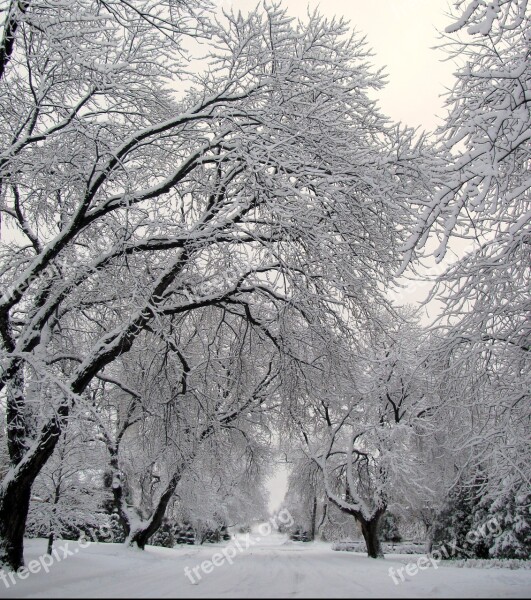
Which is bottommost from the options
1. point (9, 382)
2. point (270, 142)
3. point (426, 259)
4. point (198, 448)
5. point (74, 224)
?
point (198, 448)

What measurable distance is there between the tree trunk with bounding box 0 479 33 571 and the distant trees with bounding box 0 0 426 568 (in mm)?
19

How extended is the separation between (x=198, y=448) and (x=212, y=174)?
23.5 ft

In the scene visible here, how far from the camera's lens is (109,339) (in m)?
7.47

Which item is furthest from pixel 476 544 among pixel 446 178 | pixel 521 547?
pixel 446 178

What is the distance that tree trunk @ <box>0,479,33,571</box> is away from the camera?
253 inches

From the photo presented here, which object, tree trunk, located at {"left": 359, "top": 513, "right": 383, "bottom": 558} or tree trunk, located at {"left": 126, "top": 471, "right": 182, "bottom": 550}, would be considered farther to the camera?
tree trunk, located at {"left": 359, "top": 513, "right": 383, "bottom": 558}

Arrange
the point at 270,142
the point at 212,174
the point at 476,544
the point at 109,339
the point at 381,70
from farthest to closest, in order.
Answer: the point at 476,544 → the point at 212,174 → the point at 109,339 → the point at 381,70 → the point at 270,142

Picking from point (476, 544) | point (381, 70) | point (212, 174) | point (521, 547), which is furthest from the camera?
point (476, 544)

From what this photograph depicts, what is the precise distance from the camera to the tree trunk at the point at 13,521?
21.0 ft

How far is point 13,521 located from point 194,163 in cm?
567

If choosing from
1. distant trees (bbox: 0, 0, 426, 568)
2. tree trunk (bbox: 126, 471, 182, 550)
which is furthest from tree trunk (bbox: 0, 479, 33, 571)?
tree trunk (bbox: 126, 471, 182, 550)

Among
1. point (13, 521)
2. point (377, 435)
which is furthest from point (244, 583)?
point (377, 435)

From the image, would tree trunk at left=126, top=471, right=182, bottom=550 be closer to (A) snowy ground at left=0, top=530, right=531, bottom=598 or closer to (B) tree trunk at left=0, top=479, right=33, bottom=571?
(A) snowy ground at left=0, top=530, right=531, bottom=598

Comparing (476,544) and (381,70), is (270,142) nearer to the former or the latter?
(381,70)
